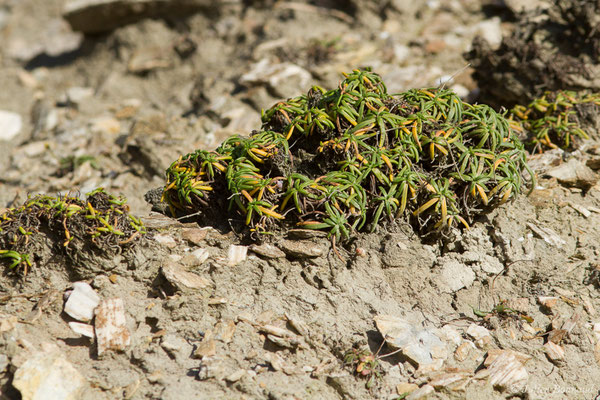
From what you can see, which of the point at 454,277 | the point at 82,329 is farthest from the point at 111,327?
the point at 454,277

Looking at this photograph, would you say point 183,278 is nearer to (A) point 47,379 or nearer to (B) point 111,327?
(B) point 111,327

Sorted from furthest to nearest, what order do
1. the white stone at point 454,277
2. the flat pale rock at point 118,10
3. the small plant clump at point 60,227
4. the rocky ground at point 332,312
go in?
the flat pale rock at point 118,10
the white stone at point 454,277
the small plant clump at point 60,227
the rocky ground at point 332,312

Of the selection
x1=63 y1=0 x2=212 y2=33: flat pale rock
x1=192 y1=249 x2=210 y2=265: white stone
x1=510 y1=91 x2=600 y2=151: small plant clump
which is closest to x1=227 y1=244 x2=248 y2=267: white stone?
x1=192 y1=249 x2=210 y2=265: white stone

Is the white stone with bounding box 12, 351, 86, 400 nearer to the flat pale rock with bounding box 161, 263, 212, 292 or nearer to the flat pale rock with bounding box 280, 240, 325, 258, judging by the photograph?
the flat pale rock with bounding box 161, 263, 212, 292

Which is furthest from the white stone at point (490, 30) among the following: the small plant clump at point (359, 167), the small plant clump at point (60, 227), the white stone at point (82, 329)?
the white stone at point (82, 329)

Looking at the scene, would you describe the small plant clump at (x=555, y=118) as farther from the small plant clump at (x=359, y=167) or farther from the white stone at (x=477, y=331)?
the white stone at (x=477, y=331)

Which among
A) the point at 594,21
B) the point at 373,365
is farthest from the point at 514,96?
the point at 373,365
